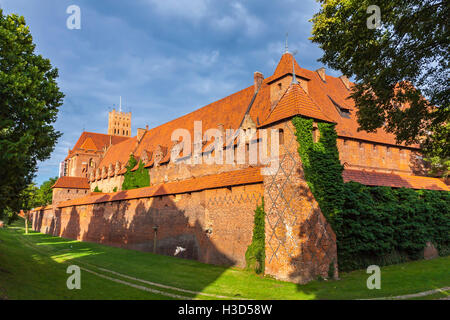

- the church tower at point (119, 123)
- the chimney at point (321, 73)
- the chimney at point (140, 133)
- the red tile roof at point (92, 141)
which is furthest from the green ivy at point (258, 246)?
the church tower at point (119, 123)

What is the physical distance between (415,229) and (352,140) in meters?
7.77

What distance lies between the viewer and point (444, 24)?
10.8 meters

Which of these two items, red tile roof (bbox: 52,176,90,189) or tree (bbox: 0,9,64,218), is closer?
tree (bbox: 0,9,64,218)

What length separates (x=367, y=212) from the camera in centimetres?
1747

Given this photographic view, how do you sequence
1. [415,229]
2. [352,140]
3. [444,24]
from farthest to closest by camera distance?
[352,140]
[415,229]
[444,24]

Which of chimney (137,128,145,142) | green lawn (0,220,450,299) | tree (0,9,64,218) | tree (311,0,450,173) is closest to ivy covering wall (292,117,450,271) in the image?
green lawn (0,220,450,299)

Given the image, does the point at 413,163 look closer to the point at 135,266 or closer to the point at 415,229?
the point at 415,229

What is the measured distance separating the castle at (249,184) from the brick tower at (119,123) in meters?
48.4

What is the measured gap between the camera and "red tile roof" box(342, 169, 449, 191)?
2050cm

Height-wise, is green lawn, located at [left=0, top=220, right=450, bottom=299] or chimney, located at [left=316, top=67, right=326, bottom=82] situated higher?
chimney, located at [left=316, top=67, right=326, bottom=82]

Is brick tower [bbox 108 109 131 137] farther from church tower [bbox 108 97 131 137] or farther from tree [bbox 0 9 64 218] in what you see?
tree [bbox 0 9 64 218]

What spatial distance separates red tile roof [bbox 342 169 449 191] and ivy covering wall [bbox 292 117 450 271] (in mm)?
697

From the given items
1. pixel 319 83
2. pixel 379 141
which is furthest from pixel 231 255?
pixel 319 83

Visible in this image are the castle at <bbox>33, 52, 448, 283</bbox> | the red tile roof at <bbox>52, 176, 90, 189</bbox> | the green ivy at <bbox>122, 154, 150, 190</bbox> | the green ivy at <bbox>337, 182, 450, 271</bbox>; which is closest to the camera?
the castle at <bbox>33, 52, 448, 283</bbox>
